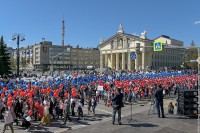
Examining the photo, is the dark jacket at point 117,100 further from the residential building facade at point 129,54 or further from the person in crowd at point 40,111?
the residential building facade at point 129,54

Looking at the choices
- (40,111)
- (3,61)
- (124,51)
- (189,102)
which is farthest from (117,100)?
(124,51)

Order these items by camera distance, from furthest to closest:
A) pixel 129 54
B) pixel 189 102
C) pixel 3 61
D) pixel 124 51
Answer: pixel 124 51 → pixel 129 54 → pixel 3 61 → pixel 189 102

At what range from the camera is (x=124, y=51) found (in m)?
113

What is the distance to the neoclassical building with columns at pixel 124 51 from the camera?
349 ft

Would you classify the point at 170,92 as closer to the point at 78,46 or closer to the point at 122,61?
the point at 122,61

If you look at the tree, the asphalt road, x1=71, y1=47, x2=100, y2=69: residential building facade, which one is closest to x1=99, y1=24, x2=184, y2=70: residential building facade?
x1=71, y1=47, x2=100, y2=69: residential building facade

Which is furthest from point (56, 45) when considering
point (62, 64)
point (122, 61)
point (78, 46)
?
point (122, 61)

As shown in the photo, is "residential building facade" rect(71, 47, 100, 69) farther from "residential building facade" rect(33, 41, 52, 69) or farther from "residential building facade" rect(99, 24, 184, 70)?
"residential building facade" rect(99, 24, 184, 70)

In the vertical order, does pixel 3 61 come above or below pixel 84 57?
below

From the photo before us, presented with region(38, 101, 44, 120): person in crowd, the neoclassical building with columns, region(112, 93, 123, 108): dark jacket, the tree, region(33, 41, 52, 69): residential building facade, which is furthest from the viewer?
region(33, 41, 52, 69): residential building facade

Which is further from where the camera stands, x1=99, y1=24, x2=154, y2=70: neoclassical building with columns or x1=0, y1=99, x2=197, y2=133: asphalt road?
x1=99, y1=24, x2=154, y2=70: neoclassical building with columns

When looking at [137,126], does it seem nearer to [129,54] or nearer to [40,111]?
[40,111]

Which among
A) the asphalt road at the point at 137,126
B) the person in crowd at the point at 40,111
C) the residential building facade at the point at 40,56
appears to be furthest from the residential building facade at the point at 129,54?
the asphalt road at the point at 137,126

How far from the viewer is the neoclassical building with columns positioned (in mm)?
106438
